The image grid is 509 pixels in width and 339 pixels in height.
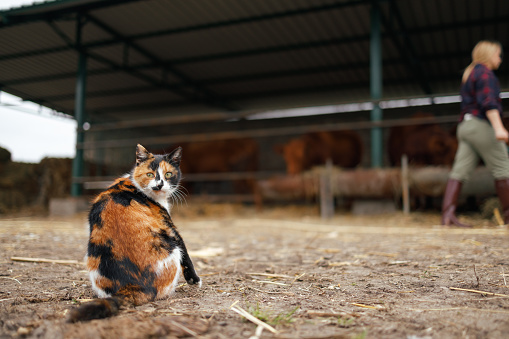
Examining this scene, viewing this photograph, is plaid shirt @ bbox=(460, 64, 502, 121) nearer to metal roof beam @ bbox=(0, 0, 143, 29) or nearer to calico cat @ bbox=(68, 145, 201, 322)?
calico cat @ bbox=(68, 145, 201, 322)

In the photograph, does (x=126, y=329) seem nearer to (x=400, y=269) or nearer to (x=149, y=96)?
(x=400, y=269)

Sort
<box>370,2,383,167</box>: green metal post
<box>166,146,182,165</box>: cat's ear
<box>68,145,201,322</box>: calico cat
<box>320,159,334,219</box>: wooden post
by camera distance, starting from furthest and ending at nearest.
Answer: <box>370,2,383,167</box>: green metal post < <box>320,159,334,219</box>: wooden post < <box>166,146,182,165</box>: cat's ear < <box>68,145,201,322</box>: calico cat

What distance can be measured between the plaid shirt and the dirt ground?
1.39 meters

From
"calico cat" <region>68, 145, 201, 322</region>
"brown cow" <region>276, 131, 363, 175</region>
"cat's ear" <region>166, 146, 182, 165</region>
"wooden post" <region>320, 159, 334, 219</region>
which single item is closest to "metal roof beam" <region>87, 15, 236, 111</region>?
"brown cow" <region>276, 131, 363, 175</region>

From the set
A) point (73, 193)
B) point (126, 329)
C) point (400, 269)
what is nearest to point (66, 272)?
point (126, 329)

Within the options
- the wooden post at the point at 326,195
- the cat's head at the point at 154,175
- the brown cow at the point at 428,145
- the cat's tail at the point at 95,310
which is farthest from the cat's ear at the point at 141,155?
the brown cow at the point at 428,145

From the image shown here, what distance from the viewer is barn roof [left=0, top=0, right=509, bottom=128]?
832 cm

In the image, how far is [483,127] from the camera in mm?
4164

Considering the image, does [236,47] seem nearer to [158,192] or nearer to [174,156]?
[174,156]

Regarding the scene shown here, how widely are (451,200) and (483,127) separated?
3.08ft

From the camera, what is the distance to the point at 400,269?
2498 millimetres

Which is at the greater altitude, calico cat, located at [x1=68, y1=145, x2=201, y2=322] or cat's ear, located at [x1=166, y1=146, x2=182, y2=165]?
cat's ear, located at [x1=166, y1=146, x2=182, y2=165]

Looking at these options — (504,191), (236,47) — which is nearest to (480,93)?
(504,191)

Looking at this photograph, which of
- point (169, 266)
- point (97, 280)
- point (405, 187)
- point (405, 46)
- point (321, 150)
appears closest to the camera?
point (97, 280)
